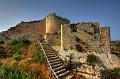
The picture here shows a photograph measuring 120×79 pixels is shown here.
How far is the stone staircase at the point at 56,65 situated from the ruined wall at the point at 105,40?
3.55m

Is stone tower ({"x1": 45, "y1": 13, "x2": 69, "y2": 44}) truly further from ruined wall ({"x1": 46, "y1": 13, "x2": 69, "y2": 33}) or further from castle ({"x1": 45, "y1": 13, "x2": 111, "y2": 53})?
castle ({"x1": 45, "y1": 13, "x2": 111, "y2": 53})

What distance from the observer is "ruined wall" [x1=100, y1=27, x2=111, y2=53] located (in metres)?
16.0

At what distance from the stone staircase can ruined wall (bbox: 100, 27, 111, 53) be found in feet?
11.6

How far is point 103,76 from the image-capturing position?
593 inches

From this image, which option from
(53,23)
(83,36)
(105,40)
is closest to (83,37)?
(83,36)

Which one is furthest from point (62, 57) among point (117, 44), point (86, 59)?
point (117, 44)

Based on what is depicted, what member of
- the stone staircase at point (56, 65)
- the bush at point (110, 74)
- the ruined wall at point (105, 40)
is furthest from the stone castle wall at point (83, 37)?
the bush at point (110, 74)

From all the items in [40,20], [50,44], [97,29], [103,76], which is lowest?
[103,76]

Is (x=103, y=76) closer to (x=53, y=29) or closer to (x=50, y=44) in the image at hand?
(x=50, y=44)

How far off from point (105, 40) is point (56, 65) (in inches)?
181

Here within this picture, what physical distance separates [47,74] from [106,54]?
5546 millimetres

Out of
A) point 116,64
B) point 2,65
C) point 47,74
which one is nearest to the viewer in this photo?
point 47,74

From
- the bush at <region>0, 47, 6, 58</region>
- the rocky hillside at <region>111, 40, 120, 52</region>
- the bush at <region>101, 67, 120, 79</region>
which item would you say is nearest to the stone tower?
the bush at <region>0, 47, 6, 58</region>

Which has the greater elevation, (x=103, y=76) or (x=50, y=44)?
(x=50, y=44)
